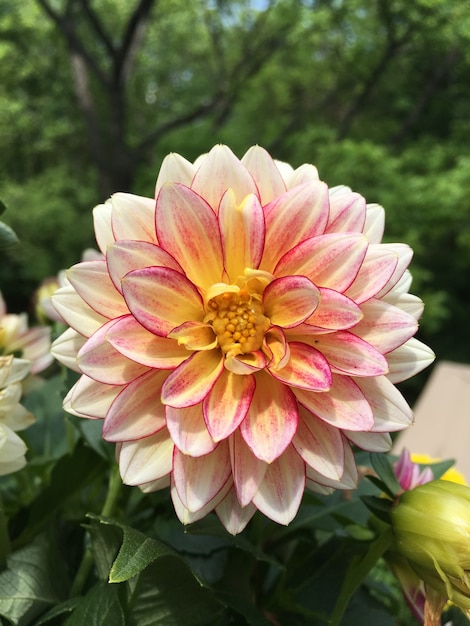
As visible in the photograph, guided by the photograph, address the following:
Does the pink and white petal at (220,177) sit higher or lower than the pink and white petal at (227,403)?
higher

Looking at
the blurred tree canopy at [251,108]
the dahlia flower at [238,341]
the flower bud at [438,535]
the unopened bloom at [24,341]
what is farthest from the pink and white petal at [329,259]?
the blurred tree canopy at [251,108]

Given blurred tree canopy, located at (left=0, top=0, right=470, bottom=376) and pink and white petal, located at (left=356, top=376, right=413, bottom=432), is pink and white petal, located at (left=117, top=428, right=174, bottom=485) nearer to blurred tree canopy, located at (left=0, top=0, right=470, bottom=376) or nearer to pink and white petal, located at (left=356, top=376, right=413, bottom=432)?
pink and white petal, located at (left=356, top=376, right=413, bottom=432)

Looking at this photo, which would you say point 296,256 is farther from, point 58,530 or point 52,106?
point 52,106

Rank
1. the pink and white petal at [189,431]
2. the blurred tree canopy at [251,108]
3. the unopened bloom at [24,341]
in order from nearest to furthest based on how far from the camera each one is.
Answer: the pink and white petal at [189,431], the unopened bloom at [24,341], the blurred tree canopy at [251,108]

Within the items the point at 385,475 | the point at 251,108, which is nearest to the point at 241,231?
the point at 385,475

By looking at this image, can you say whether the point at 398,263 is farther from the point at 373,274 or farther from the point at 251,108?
the point at 251,108

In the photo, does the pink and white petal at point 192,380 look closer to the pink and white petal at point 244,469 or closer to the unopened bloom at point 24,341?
the pink and white petal at point 244,469
